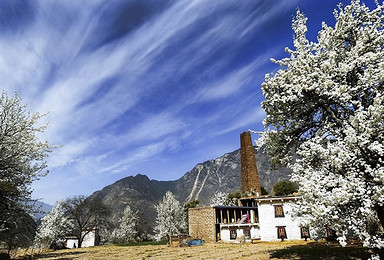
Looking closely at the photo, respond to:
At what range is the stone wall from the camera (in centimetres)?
4516

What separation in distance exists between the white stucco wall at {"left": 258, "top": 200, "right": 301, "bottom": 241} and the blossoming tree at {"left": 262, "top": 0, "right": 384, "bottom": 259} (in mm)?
23902

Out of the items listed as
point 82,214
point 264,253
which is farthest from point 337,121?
point 82,214

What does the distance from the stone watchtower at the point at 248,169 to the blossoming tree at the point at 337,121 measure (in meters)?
59.9

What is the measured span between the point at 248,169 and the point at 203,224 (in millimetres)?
34902

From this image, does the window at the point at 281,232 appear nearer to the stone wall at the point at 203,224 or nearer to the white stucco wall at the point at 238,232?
the white stucco wall at the point at 238,232

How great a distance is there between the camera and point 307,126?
1700 centimetres

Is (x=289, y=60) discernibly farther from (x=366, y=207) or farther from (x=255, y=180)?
(x=255, y=180)

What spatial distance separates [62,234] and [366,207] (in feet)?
199

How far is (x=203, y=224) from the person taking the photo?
152 feet

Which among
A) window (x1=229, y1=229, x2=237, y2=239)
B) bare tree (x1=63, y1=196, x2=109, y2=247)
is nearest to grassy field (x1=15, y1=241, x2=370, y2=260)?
window (x1=229, y1=229, x2=237, y2=239)

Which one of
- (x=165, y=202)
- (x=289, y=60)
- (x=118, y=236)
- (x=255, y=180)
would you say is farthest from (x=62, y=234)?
(x=289, y=60)

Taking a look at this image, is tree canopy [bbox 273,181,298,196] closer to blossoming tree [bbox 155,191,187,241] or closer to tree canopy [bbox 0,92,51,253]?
blossoming tree [bbox 155,191,187,241]

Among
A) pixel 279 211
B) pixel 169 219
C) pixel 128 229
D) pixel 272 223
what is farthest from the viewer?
pixel 128 229

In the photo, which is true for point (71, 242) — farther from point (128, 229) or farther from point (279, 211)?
point (279, 211)
